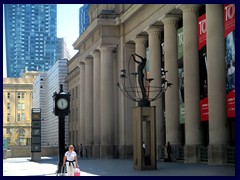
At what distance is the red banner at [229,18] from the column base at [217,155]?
6228 mm

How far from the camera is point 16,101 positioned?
11338 cm

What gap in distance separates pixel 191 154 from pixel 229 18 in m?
8.71

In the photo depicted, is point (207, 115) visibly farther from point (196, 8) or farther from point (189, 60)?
point (196, 8)

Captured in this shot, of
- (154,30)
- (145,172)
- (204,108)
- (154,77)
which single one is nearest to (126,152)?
(154,77)

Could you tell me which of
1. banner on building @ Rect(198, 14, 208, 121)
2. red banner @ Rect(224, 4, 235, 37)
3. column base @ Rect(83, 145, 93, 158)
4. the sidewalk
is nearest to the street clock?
the sidewalk

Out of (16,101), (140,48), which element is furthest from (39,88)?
(140,48)

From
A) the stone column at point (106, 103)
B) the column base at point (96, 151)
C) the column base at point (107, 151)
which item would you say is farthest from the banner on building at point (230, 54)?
the column base at point (96, 151)

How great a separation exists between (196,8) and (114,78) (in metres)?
15.5

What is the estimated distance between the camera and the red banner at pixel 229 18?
88.7 ft

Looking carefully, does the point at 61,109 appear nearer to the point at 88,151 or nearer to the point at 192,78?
the point at 192,78

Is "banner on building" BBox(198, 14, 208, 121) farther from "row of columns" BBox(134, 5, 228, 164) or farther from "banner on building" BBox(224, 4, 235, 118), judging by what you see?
"banner on building" BBox(224, 4, 235, 118)

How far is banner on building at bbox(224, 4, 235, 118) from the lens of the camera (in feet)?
88.3

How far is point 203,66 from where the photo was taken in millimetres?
31141

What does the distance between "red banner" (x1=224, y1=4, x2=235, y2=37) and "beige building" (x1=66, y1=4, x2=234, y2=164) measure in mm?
342
